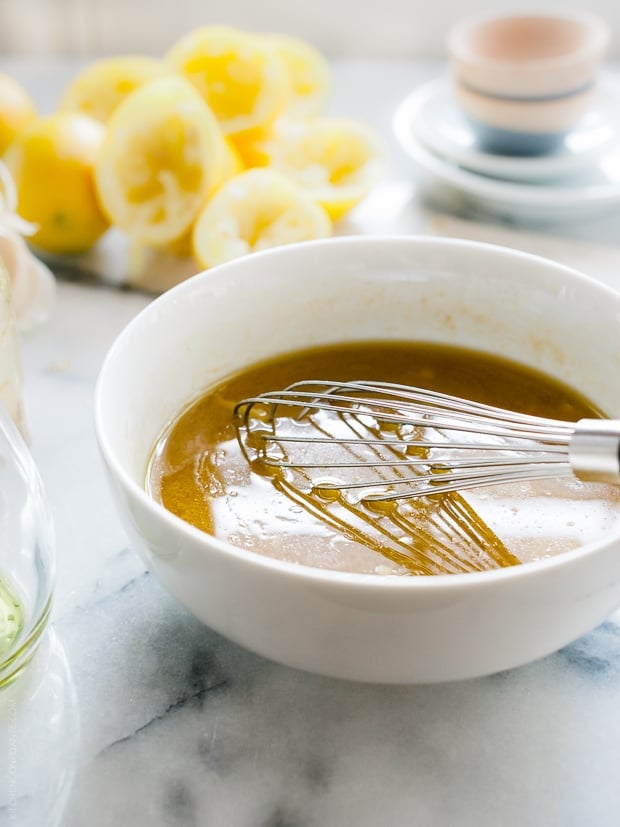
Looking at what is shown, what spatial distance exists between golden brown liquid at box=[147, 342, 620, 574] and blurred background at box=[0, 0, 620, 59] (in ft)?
2.67

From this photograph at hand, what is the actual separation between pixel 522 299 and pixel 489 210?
0.37 meters

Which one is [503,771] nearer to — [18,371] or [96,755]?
[96,755]

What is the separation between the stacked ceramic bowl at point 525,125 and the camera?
1009 mm

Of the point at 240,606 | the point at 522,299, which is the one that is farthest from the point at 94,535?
the point at 522,299

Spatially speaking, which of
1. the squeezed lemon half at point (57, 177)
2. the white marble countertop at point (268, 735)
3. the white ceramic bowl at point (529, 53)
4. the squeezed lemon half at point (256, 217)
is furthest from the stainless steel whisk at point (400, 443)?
the white ceramic bowl at point (529, 53)

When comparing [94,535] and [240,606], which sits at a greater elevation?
[240,606]

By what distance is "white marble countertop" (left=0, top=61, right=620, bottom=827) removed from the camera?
501mm

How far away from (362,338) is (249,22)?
80cm

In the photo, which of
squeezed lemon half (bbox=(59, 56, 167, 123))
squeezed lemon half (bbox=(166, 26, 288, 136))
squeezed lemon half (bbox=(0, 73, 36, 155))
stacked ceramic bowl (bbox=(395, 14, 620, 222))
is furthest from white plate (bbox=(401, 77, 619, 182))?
squeezed lemon half (bbox=(0, 73, 36, 155))

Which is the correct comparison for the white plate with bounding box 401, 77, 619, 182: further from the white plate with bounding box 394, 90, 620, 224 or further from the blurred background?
the blurred background

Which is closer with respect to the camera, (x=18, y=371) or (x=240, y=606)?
(x=240, y=606)

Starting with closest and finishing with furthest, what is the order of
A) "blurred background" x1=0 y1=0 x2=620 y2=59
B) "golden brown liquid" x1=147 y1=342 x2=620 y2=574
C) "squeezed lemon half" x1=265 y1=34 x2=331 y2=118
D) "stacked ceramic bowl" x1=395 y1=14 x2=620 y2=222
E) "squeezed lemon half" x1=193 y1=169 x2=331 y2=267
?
"golden brown liquid" x1=147 y1=342 x2=620 y2=574, "squeezed lemon half" x1=193 y1=169 x2=331 y2=267, "stacked ceramic bowl" x1=395 y1=14 x2=620 y2=222, "squeezed lemon half" x1=265 y1=34 x2=331 y2=118, "blurred background" x1=0 y1=0 x2=620 y2=59

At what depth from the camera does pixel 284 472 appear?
0.63m

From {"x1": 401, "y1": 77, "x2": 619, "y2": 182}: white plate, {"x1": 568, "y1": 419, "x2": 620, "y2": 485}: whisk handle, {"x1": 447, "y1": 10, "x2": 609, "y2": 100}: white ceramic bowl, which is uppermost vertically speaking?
{"x1": 568, "y1": 419, "x2": 620, "y2": 485}: whisk handle
